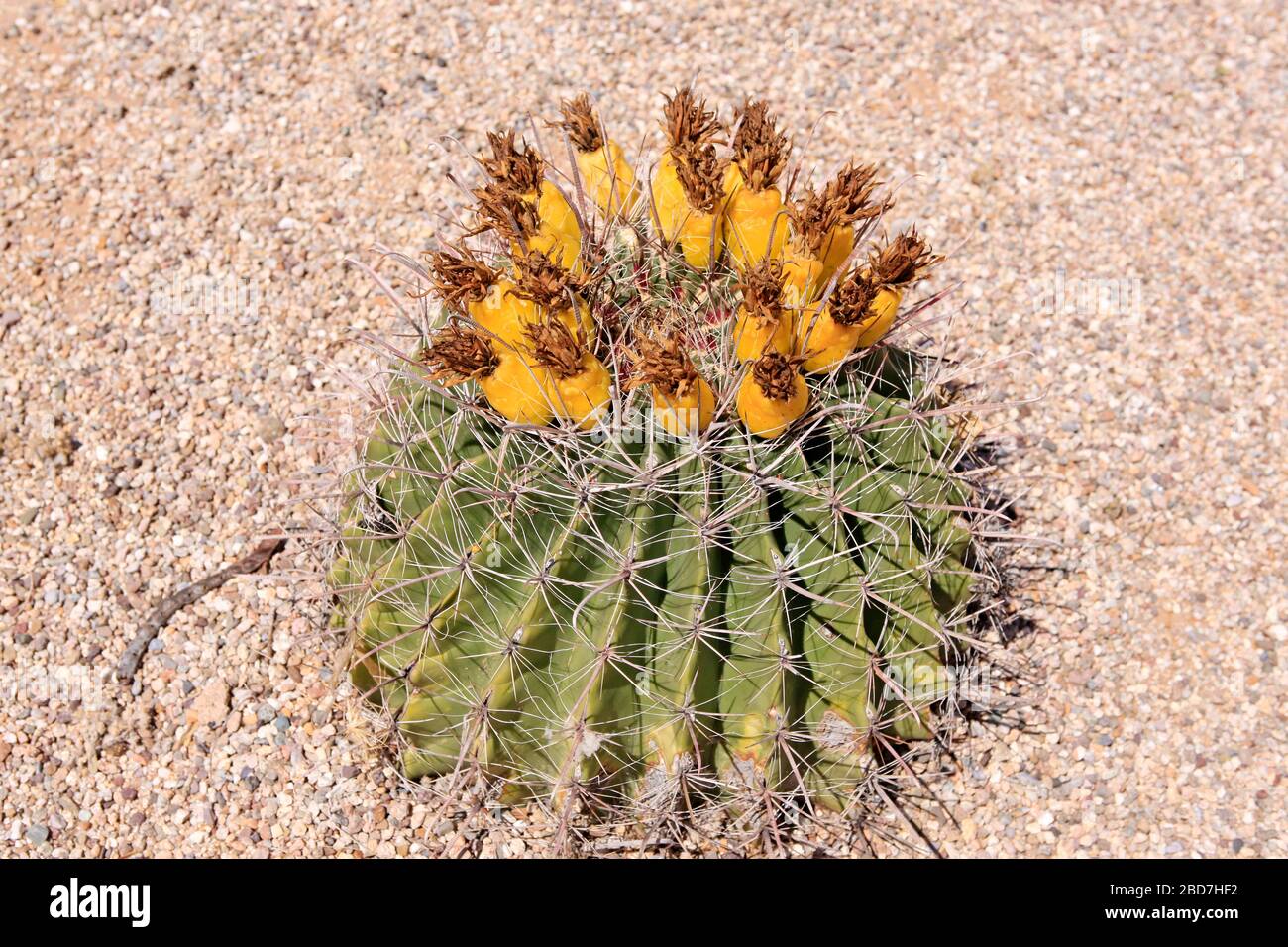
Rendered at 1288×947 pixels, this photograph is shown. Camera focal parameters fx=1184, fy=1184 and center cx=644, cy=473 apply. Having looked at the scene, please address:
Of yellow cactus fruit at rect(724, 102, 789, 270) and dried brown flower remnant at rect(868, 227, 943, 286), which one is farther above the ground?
yellow cactus fruit at rect(724, 102, 789, 270)

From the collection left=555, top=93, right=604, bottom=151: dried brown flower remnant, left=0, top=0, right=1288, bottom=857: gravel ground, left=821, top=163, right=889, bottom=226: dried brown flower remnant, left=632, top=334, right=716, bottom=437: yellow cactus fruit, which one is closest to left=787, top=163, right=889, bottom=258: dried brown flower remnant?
left=821, top=163, right=889, bottom=226: dried brown flower remnant

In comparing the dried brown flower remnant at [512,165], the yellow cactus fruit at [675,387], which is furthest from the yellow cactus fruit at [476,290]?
the yellow cactus fruit at [675,387]

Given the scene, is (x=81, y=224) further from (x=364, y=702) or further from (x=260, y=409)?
(x=364, y=702)

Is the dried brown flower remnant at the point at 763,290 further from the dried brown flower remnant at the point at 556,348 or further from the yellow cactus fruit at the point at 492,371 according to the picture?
the yellow cactus fruit at the point at 492,371

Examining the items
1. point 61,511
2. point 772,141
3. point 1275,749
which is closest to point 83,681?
point 61,511

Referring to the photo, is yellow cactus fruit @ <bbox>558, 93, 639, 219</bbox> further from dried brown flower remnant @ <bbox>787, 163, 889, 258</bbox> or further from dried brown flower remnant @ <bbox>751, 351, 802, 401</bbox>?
dried brown flower remnant @ <bbox>751, 351, 802, 401</bbox>

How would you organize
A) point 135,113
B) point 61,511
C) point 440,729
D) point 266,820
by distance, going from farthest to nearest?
point 135,113 → point 61,511 → point 266,820 → point 440,729

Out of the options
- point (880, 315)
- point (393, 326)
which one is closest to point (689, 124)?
point (880, 315)
